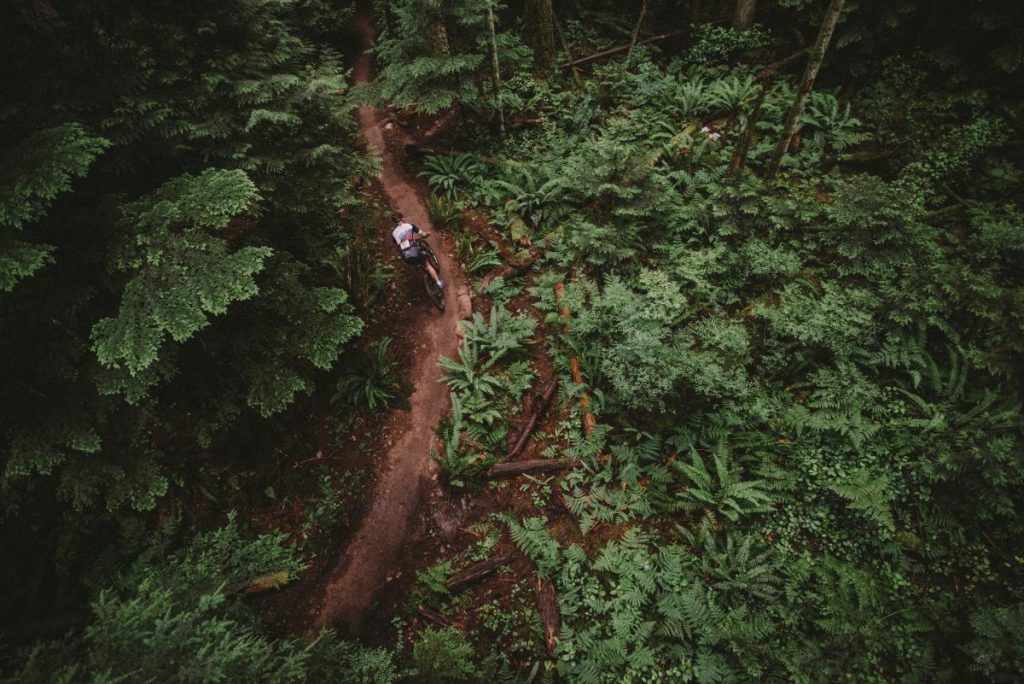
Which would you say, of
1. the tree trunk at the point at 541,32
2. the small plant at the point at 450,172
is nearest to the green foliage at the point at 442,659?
the small plant at the point at 450,172

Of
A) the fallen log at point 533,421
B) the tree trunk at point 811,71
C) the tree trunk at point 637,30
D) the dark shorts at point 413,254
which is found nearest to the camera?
the tree trunk at point 811,71

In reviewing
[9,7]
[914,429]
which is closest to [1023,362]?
[914,429]

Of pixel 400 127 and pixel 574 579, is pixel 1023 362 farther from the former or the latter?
pixel 400 127

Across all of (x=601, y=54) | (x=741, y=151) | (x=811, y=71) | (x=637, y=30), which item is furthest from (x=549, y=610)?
(x=637, y=30)

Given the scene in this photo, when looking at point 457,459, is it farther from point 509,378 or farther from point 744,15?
point 744,15

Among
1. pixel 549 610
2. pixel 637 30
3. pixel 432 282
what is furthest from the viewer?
pixel 637 30

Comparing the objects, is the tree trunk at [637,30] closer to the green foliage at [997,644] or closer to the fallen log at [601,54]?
the fallen log at [601,54]

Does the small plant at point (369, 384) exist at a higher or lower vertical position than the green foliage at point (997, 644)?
higher
